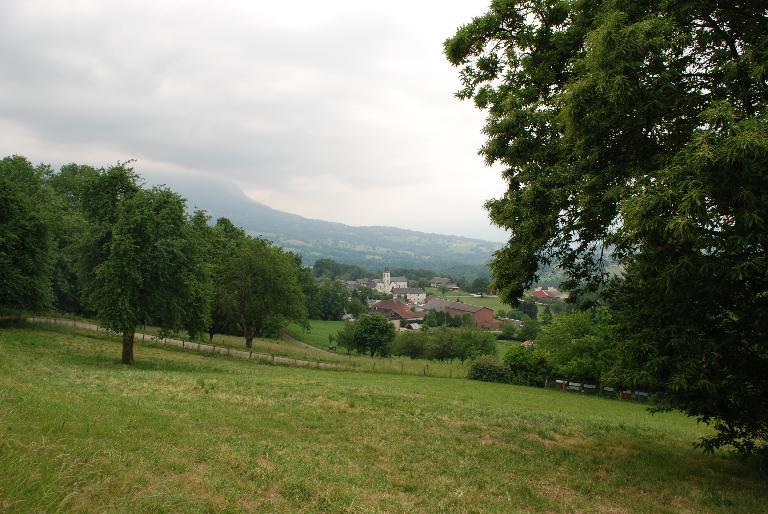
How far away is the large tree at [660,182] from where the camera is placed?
7473 millimetres

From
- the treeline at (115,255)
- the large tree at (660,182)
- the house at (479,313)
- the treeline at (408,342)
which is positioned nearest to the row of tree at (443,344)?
the treeline at (408,342)

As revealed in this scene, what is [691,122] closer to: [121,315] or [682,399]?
[682,399]

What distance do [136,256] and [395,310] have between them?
139 metres

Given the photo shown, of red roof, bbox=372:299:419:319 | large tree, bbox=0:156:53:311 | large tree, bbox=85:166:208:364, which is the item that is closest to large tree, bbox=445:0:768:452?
large tree, bbox=85:166:208:364

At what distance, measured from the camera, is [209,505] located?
700cm

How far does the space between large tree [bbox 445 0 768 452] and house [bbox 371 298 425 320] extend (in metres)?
146

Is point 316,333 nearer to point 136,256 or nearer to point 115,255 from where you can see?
point 136,256

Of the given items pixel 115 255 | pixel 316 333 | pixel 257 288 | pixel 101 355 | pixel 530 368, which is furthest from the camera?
pixel 316 333

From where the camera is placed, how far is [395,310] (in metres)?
164

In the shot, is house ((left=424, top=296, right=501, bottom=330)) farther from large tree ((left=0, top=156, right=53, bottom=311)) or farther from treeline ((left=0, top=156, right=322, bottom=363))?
large tree ((left=0, top=156, right=53, bottom=311))

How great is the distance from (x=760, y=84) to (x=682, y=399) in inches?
259

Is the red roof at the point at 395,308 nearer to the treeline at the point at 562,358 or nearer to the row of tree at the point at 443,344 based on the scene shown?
the row of tree at the point at 443,344

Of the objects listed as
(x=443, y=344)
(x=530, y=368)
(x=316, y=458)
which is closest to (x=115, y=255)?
(x=316, y=458)

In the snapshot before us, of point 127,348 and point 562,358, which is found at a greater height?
point 127,348
